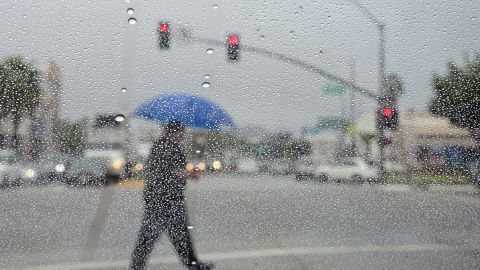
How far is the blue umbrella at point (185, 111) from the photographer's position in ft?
8.28

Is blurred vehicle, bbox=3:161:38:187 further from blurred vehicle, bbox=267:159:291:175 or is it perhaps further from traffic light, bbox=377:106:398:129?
traffic light, bbox=377:106:398:129

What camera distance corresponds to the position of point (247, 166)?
2.64m

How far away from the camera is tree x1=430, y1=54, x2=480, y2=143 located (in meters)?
2.73

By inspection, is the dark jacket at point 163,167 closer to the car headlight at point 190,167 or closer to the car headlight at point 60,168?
the car headlight at point 190,167

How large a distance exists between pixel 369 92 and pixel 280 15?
54 centimetres

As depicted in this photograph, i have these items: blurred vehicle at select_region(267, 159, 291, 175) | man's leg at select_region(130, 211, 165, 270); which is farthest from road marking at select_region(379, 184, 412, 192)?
man's leg at select_region(130, 211, 165, 270)

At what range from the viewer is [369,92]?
8.70 feet

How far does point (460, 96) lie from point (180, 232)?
149 cm

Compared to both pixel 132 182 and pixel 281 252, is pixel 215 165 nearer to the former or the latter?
pixel 132 182

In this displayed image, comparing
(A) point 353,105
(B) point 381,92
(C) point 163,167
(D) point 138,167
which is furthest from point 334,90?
(D) point 138,167

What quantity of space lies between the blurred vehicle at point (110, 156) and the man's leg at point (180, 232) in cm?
31

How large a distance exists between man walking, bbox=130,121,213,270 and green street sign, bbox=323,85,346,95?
0.68 metres

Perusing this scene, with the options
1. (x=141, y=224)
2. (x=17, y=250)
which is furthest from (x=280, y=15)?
(x=17, y=250)

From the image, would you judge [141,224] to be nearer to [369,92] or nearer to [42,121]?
[42,121]
